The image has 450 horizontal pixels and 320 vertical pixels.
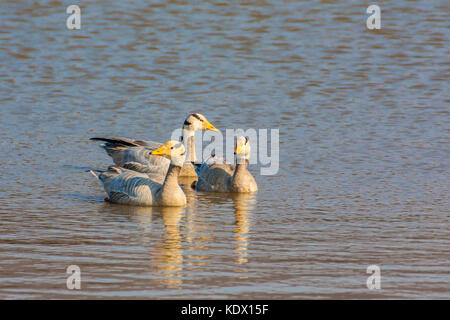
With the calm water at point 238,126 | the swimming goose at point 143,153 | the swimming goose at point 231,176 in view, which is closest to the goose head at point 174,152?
the calm water at point 238,126

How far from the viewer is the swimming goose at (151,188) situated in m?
12.6

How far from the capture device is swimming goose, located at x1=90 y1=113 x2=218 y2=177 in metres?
15.2

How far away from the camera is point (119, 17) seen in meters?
25.7

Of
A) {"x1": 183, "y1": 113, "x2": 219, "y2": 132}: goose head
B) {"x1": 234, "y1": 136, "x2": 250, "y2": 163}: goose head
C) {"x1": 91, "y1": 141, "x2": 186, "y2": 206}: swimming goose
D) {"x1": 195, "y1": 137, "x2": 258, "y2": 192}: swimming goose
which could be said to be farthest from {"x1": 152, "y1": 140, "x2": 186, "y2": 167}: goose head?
{"x1": 183, "y1": 113, "x2": 219, "y2": 132}: goose head

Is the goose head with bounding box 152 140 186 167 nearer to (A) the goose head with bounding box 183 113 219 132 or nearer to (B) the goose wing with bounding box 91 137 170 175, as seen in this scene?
(B) the goose wing with bounding box 91 137 170 175

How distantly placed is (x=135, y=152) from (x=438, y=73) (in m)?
9.06

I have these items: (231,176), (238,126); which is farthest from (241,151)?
(238,126)

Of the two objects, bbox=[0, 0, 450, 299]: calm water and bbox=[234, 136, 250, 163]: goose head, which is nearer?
bbox=[0, 0, 450, 299]: calm water

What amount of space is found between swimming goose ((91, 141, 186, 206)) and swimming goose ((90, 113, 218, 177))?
2.00 meters

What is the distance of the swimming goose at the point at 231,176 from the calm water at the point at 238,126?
0.94ft

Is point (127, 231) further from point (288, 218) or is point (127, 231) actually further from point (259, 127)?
point (259, 127)

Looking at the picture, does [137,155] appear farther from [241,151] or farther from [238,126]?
[238,126]

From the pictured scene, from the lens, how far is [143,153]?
15188 mm
